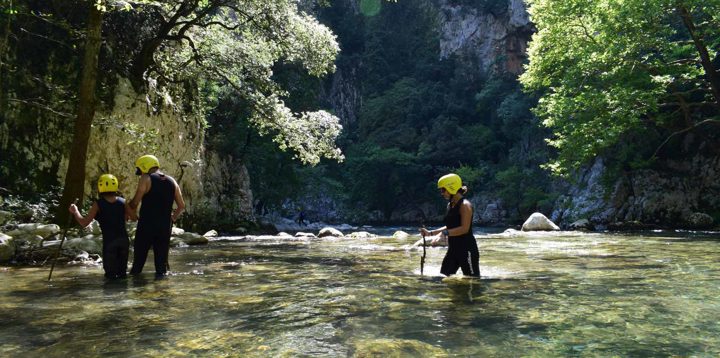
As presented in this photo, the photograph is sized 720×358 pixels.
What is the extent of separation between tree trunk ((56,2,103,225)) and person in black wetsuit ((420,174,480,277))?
738cm

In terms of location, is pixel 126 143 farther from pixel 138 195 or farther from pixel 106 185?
pixel 138 195

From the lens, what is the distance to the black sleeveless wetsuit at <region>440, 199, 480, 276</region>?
7.31 meters

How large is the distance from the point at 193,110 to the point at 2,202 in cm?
888

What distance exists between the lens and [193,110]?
19781 millimetres

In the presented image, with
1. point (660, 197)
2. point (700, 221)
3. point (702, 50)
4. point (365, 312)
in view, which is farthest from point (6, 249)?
point (660, 197)

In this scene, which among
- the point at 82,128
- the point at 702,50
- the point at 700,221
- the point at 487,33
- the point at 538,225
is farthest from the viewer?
the point at 487,33

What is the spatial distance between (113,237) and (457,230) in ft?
15.3

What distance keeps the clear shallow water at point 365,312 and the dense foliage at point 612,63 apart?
44.0ft

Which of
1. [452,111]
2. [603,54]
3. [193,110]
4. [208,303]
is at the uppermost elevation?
[452,111]

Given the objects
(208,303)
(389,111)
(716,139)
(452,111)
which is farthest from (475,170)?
(208,303)

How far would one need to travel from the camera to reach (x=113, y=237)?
730 cm

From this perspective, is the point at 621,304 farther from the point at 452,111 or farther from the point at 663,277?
the point at 452,111

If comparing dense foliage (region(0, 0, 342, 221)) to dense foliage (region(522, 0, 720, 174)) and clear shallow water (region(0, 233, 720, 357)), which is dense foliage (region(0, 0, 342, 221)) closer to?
clear shallow water (region(0, 233, 720, 357))

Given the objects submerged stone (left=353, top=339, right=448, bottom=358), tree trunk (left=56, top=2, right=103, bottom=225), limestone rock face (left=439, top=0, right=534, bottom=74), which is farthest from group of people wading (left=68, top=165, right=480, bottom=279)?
limestone rock face (left=439, top=0, right=534, bottom=74)
